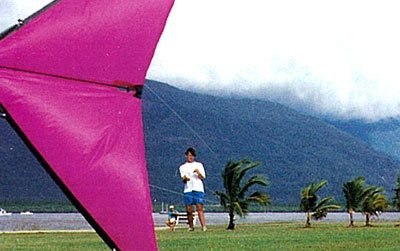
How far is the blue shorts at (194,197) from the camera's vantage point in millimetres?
17281

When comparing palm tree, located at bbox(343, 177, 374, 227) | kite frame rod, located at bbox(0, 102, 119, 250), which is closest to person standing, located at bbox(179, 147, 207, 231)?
kite frame rod, located at bbox(0, 102, 119, 250)

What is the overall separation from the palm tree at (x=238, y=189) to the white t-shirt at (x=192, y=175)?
13615mm

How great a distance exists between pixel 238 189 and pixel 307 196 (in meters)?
4.49

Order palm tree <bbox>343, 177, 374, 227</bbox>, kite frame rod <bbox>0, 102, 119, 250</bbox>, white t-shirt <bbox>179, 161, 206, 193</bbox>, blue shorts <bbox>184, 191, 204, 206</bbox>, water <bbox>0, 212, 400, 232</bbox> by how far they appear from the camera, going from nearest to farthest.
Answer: kite frame rod <bbox>0, 102, 119, 250</bbox>
white t-shirt <bbox>179, 161, 206, 193</bbox>
blue shorts <bbox>184, 191, 204, 206</bbox>
palm tree <bbox>343, 177, 374, 227</bbox>
water <bbox>0, 212, 400, 232</bbox>

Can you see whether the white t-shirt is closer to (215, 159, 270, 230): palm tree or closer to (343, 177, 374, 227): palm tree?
(215, 159, 270, 230): palm tree

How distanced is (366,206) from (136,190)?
28579mm

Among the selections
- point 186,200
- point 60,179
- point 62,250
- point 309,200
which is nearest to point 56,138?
point 60,179

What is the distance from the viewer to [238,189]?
31.9m

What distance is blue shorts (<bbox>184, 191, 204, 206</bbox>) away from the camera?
56.7 feet

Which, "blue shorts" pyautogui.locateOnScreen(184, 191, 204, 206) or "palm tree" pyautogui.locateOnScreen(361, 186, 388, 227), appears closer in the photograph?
"blue shorts" pyautogui.locateOnScreen(184, 191, 204, 206)

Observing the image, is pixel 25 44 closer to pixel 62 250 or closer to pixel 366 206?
pixel 62 250

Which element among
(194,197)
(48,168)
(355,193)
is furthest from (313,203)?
(48,168)

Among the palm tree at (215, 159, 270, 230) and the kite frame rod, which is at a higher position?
the palm tree at (215, 159, 270, 230)

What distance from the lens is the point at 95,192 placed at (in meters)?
8.21
